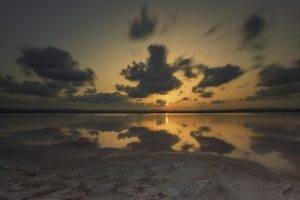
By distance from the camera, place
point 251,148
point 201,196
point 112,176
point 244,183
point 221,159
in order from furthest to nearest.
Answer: point 251,148 → point 221,159 → point 112,176 → point 244,183 → point 201,196

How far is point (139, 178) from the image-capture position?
11906 millimetres

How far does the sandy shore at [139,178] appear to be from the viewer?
9.69 m

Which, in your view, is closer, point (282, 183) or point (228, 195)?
point (228, 195)

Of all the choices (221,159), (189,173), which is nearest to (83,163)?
(189,173)

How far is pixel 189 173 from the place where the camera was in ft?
41.8

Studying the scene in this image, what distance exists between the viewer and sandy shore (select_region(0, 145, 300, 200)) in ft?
31.8

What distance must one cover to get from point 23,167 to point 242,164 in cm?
1225

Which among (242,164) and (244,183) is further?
(242,164)

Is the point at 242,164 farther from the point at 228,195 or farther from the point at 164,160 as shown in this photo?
the point at 228,195

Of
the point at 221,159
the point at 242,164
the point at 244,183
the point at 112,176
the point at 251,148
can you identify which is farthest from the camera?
the point at 251,148

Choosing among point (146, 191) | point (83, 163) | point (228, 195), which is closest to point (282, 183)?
point (228, 195)

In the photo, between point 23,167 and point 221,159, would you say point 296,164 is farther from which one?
point 23,167

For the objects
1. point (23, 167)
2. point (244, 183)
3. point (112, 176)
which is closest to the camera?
point (244, 183)

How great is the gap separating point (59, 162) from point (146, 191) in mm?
8156
